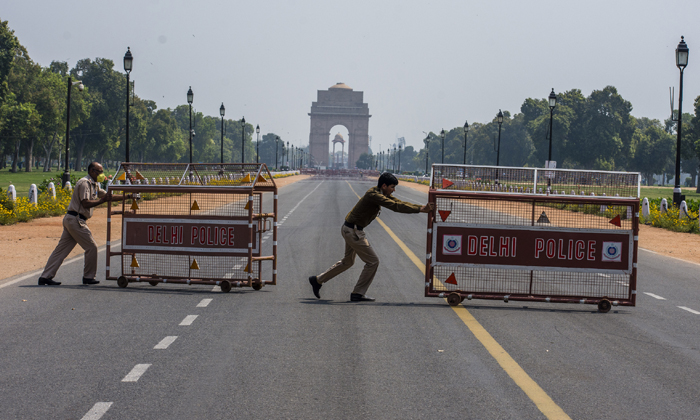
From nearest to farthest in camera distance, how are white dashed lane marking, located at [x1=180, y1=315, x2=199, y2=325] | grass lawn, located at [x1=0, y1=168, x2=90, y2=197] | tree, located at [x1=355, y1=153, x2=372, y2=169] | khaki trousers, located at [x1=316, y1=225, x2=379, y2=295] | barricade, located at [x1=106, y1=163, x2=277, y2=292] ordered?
white dashed lane marking, located at [x1=180, y1=315, x2=199, y2=325], khaki trousers, located at [x1=316, y1=225, x2=379, y2=295], barricade, located at [x1=106, y1=163, x2=277, y2=292], grass lawn, located at [x1=0, y1=168, x2=90, y2=197], tree, located at [x1=355, y1=153, x2=372, y2=169]

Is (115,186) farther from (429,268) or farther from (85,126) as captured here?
(85,126)

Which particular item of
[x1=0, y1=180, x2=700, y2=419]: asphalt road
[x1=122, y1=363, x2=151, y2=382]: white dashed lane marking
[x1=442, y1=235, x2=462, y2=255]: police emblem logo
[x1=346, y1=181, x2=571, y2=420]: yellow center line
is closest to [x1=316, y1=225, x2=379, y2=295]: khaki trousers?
[x1=0, y1=180, x2=700, y2=419]: asphalt road

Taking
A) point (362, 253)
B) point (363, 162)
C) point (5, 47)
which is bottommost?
point (362, 253)

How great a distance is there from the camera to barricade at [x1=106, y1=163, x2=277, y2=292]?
33.5ft

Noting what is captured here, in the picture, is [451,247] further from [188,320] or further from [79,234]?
[79,234]

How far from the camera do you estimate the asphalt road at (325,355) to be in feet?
16.7

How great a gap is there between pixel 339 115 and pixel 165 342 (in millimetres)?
183127

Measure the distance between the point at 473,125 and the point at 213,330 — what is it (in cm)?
15654

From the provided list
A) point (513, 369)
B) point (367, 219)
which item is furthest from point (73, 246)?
point (513, 369)

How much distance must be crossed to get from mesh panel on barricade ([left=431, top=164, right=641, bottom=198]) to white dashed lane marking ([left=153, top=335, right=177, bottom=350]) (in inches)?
162

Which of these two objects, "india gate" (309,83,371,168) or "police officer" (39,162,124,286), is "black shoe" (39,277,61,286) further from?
"india gate" (309,83,371,168)

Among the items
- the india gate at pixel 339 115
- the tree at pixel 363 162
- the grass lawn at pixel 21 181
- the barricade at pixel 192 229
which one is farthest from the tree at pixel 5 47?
the tree at pixel 363 162

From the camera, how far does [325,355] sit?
6469 millimetres

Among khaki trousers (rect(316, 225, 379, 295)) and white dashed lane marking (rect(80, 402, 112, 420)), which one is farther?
khaki trousers (rect(316, 225, 379, 295))
